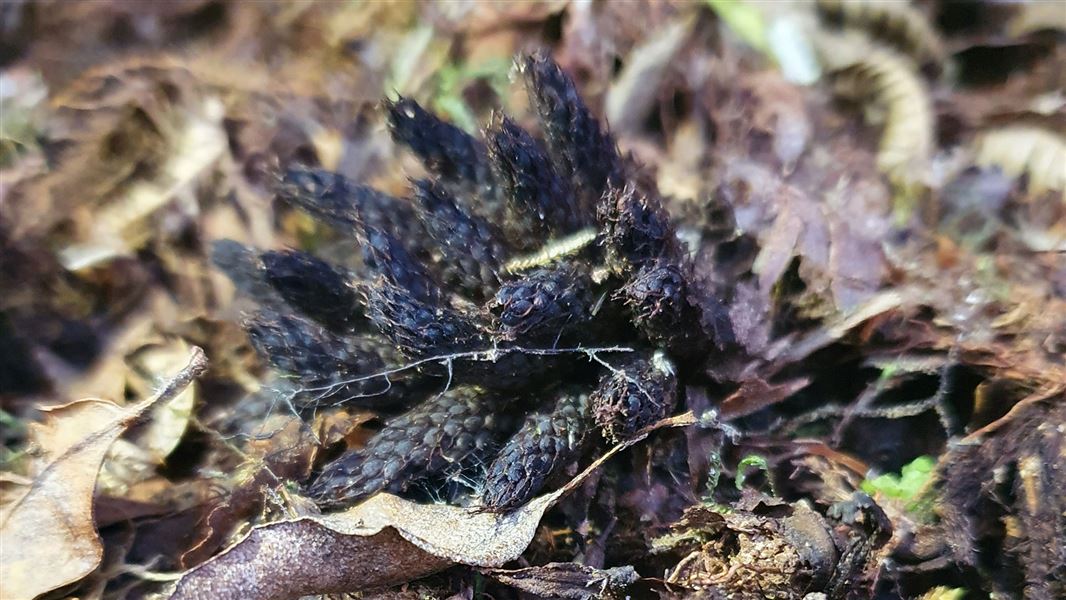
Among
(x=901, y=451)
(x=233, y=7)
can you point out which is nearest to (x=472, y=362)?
(x=901, y=451)

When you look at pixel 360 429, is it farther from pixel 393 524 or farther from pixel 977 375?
pixel 977 375

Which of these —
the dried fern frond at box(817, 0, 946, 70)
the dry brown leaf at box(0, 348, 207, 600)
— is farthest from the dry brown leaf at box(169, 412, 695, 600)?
the dried fern frond at box(817, 0, 946, 70)

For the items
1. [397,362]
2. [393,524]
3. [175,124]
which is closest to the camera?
[393,524]

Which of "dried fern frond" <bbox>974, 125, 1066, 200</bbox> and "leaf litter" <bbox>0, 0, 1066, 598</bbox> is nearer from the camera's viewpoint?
"leaf litter" <bbox>0, 0, 1066, 598</bbox>

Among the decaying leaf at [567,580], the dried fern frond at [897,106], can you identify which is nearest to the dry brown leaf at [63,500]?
the decaying leaf at [567,580]

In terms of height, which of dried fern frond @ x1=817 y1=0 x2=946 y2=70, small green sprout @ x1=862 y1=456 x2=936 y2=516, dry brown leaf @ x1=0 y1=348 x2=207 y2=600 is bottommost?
dry brown leaf @ x1=0 y1=348 x2=207 y2=600

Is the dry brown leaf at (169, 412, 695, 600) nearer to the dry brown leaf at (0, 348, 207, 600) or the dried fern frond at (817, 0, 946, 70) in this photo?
the dry brown leaf at (0, 348, 207, 600)
